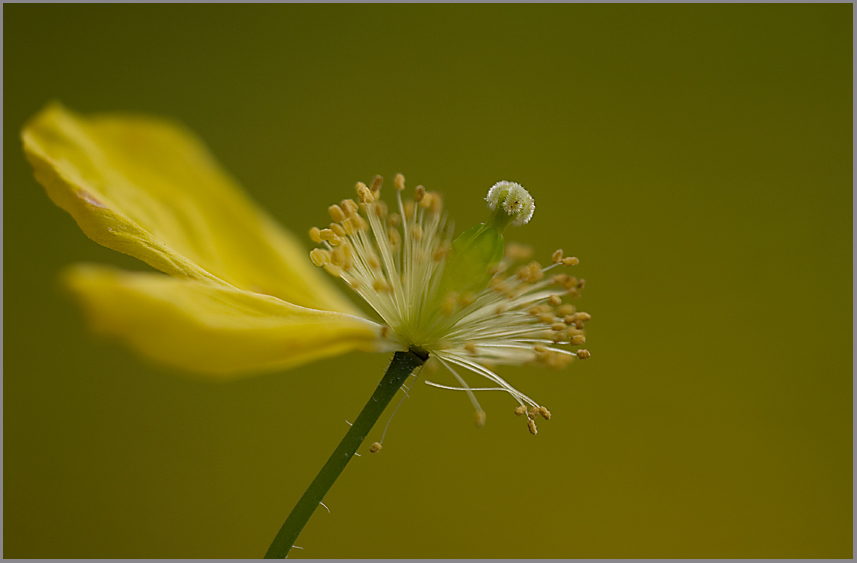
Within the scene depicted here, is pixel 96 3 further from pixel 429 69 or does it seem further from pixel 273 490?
pixel 273 490

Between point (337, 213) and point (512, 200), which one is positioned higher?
point (512, 200)

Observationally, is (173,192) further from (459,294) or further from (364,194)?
(459,294)

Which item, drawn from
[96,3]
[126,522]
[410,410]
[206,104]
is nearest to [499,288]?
[410,410]

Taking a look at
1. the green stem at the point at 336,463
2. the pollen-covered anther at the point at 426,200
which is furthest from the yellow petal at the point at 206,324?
the pollen-covered anther at the point at 426,200

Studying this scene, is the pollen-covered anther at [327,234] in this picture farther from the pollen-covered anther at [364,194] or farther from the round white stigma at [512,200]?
the round white stigma at [512,200]

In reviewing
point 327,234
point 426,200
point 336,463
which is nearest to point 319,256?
point 327,234

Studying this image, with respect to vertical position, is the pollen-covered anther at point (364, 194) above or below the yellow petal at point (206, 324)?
above

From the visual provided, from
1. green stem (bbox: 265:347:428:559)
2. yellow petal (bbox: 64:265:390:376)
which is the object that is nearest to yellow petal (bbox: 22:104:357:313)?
yellow petal (bbox: 64:265:390:376)

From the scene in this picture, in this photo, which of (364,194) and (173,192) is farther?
(173,192)
